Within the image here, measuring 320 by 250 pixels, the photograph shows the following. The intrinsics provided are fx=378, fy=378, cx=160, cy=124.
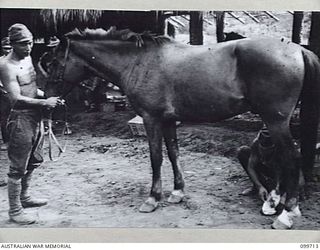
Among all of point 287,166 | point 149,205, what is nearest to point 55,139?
point 149,205

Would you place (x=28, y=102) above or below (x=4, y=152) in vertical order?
above

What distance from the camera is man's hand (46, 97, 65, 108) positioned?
184cm

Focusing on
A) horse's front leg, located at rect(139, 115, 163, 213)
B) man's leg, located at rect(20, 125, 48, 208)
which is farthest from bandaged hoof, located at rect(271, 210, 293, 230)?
man's leg, located at rect(20, 125, 48, 208)

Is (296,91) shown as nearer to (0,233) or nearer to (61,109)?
(61,109)

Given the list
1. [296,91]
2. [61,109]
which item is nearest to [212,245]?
[296,91]

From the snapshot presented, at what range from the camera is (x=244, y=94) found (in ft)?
5.72

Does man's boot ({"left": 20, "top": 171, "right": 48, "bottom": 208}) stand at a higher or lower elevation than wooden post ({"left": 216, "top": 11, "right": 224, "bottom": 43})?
lower

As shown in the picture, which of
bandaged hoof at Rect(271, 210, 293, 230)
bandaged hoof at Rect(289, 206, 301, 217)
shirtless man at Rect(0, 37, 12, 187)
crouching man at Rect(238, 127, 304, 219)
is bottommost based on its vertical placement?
bandaged hoof at Rect(271, 210, 293, 230)

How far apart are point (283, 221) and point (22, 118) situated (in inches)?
52.9

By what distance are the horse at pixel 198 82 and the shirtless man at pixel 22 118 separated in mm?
144

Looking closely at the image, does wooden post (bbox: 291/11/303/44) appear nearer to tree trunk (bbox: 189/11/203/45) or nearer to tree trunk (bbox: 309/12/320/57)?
tree trunk (bbox: 309/12/320/57)

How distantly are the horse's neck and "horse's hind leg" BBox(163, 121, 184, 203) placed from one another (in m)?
0.31

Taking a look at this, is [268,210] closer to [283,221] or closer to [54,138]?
[283,221]

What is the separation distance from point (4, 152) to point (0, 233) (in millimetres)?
409
